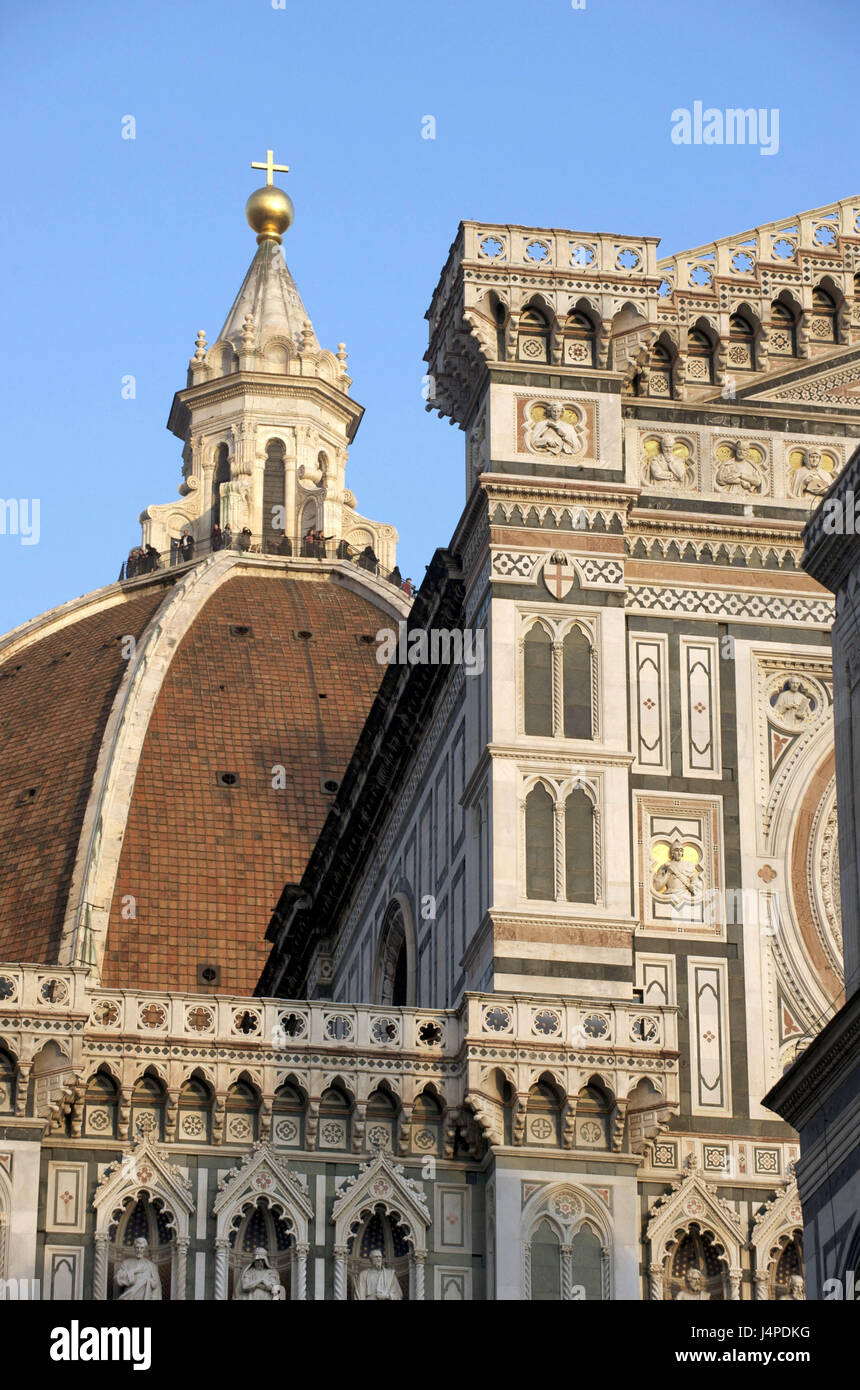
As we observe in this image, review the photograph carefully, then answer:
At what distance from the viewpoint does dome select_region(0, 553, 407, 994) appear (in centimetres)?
6962

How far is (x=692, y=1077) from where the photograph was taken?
3175cm

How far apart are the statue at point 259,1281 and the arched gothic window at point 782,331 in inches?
438

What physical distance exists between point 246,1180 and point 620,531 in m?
7.48

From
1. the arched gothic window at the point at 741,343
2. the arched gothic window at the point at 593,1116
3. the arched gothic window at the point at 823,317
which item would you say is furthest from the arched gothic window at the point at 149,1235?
the arched gothic window at the point at 823,317

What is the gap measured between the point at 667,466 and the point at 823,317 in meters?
2.75

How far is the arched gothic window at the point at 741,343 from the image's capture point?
35.1m

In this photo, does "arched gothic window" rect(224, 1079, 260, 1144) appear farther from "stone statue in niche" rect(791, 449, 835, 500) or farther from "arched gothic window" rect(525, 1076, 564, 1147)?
"stone statue in niche" rect(791, 449, 835, 500)

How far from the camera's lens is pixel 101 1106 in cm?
3069

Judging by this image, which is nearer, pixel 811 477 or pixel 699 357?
pixel 811 477

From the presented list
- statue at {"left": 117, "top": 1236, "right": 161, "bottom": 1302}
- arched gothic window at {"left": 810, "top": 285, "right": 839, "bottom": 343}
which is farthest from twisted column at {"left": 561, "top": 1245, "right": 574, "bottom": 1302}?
arched gothic window at {"left": 810, "top": 285, "right": 839, "bottom": 343}

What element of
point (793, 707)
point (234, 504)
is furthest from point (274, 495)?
point (793, 707)

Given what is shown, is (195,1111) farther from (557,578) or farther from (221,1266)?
(557,578)

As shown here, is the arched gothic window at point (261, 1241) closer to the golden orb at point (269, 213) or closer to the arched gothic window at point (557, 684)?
the arched gothic window at point (557, 684)
